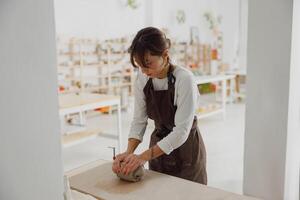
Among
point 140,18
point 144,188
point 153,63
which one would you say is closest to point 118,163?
point 144,188

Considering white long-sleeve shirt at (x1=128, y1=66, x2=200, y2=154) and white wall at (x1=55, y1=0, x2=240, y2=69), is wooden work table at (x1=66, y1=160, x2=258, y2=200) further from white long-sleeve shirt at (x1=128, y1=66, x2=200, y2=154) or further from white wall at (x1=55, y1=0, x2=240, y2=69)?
white wall at (x1=55, y1=0, x2=240, y2=69)

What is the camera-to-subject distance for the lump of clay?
1354 millimetres

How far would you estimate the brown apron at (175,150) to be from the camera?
1589mm

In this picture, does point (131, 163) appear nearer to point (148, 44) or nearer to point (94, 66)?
point (148, 44)
